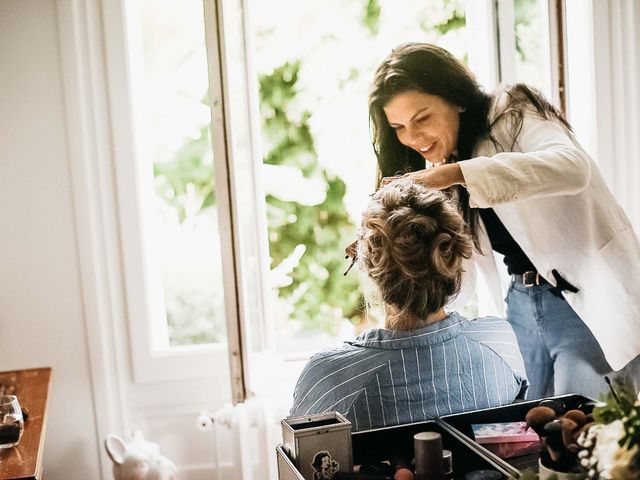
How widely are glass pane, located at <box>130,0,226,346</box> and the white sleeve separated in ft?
3.75

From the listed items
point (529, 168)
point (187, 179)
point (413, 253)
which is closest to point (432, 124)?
point (529, 168)

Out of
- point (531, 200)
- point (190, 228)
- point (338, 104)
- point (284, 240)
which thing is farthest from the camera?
point (190, 228)

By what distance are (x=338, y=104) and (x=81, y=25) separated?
905 millimetres

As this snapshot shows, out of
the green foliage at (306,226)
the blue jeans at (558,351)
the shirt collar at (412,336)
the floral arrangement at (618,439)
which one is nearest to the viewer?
the floral arrangement at (618,439)

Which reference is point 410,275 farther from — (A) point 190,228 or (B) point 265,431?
(A) point 190,228

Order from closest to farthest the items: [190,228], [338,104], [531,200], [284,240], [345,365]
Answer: [345,365] → [531,200] → [338,104] → [284,240] → [190,228]

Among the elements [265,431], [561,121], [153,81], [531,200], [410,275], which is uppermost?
[153,81]

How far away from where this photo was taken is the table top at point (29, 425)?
148 cm

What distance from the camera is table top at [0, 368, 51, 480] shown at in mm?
1479

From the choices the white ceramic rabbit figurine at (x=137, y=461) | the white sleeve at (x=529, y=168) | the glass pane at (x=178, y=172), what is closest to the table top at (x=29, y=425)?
the white ceramic rabbit figurine at (x=137, y=461)

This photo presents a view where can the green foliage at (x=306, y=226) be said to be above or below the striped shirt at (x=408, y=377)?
above

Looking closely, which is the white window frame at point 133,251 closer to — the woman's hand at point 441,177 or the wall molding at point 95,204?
the wall molding at point 95,204

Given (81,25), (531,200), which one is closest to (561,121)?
(531,200)

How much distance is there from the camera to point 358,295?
2559 millimetres
